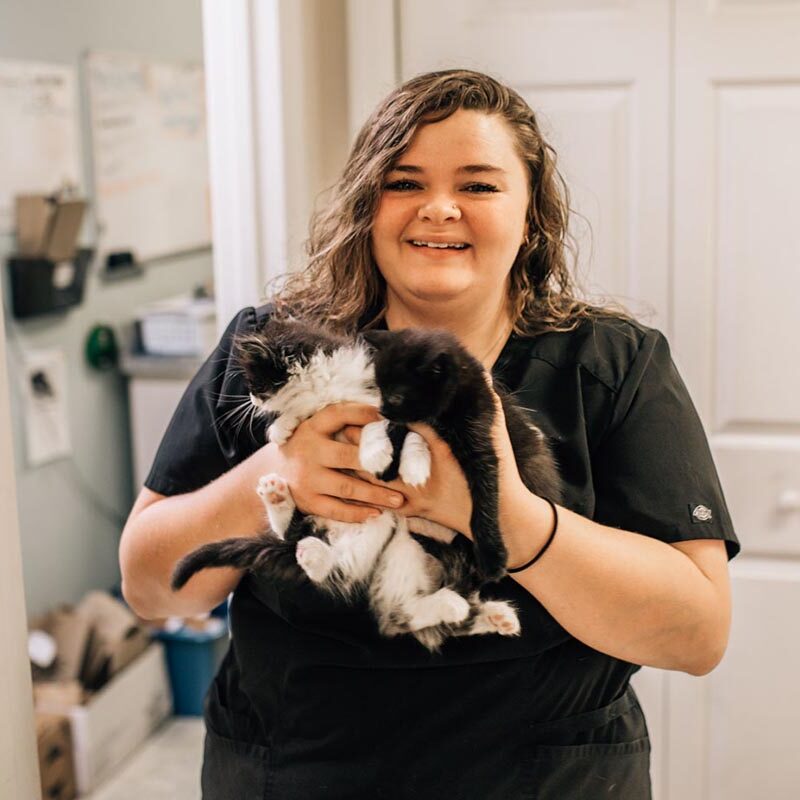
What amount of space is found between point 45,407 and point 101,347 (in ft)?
1.02

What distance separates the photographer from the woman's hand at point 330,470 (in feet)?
3.90

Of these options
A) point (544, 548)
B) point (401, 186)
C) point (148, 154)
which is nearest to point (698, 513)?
point (544, 548)

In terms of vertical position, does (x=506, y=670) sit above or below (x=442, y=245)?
below

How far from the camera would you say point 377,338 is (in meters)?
1.22

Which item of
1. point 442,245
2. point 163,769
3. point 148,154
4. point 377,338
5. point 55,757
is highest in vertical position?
point 148,154

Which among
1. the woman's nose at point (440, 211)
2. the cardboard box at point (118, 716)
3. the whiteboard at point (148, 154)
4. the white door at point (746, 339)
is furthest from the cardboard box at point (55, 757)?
the woman's nose at point (440, 211)

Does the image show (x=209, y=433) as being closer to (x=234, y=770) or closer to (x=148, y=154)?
(x=234, y=770)

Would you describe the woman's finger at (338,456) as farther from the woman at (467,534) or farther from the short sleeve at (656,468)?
the short sleeve at (656,468)

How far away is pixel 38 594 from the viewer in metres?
3.20

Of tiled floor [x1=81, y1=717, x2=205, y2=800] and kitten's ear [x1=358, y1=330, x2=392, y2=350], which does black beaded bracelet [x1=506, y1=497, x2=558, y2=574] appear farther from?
tiled floor [x1=81, y1=717, x2=205, y2=800]

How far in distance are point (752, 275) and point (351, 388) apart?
1.15 meters

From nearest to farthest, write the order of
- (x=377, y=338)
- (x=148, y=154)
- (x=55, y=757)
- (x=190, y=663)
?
(x=377, y=338) < (x=55, y=757) < (x=190, y=663) < (x=148, y=154)

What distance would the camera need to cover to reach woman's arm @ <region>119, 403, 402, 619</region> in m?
1.20

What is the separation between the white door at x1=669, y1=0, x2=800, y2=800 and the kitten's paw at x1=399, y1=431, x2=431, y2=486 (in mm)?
1107
